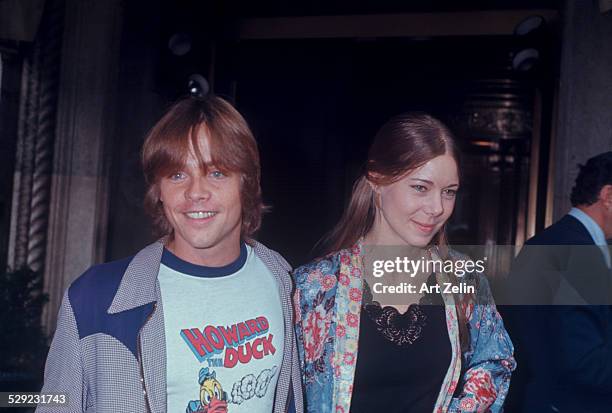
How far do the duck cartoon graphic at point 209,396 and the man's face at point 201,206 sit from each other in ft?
0.88

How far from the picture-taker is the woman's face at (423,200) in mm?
1852

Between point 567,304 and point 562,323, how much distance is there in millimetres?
81

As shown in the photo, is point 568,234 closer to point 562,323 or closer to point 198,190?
point 562,323

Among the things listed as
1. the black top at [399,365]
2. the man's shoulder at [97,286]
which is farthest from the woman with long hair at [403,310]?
the man's shoulder at [97,286]

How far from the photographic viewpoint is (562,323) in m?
1.98

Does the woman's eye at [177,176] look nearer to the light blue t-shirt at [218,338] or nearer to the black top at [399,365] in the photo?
the light blue t-shirt at [218,338]

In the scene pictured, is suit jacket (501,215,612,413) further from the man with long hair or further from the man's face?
the man's face

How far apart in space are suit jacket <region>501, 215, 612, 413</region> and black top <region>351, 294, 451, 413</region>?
16.5 inches

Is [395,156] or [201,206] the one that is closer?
[201,206]

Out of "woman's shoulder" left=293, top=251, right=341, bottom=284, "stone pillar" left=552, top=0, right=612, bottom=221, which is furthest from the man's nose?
"stone pillar" left=552, top=0, right=612, bottom=221

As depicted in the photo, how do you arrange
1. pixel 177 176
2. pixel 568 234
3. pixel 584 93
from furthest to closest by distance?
pixel 584 93, pixel 568 234, pixel 177 176

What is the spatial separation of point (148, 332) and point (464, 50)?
144 inches

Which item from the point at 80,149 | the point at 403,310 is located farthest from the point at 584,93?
the point at 80,149

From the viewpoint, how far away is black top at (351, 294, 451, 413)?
5.84 ft
